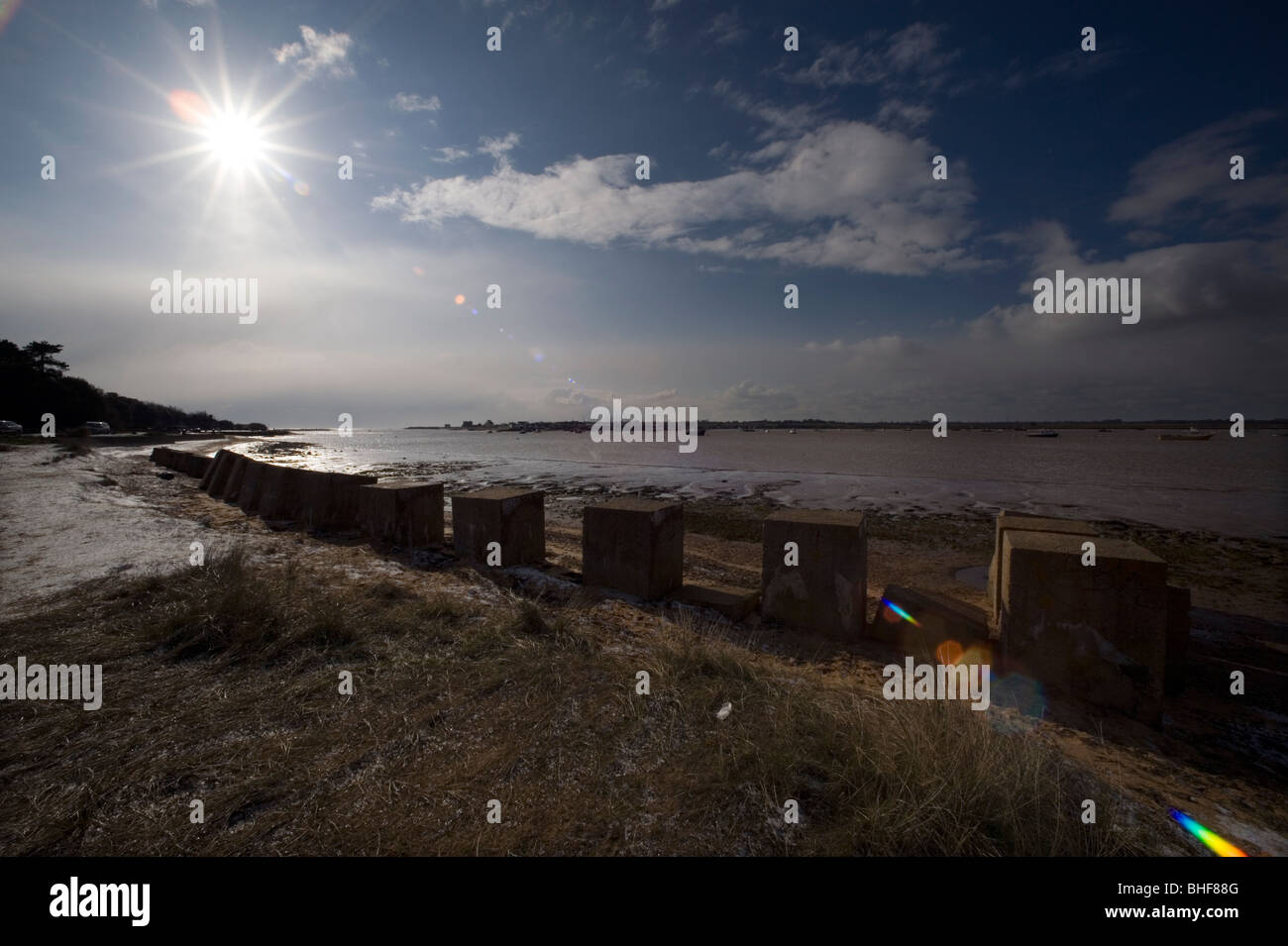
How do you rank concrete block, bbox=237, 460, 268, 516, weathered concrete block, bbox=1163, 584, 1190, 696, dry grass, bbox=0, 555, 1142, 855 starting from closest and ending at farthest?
dry grass, bbox=0, 555, 1142, 855
weathered concrete block, bbox=1163, 584, 1190, 696
concrete block, bbox=237, 460, 268, 516

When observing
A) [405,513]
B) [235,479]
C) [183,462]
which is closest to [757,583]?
[405,513]

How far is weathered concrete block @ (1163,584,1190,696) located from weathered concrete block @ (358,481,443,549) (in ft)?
28.3

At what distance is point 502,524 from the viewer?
7074 millimetres

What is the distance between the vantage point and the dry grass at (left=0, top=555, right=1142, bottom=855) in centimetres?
221

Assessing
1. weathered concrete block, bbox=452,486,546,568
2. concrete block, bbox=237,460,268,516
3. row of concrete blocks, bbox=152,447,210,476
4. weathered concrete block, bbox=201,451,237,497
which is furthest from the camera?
row of concrete blocks, bbox=152,447,210,476

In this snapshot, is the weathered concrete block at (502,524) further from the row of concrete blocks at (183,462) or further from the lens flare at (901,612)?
the row of concrete blocks at (183,462)

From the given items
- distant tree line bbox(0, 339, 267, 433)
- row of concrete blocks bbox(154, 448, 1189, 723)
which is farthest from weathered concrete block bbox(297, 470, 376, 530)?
distant tree line bbox(0, 339, 267, 433)

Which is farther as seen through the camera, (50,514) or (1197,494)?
(1197,494)

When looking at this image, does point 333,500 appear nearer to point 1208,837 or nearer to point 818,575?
point 818,575

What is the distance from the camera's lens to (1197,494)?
71.3 ft

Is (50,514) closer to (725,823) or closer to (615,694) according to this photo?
(615,694)

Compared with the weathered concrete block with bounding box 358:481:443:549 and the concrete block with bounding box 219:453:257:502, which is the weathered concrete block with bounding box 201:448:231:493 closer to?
the concrete block with bounding box 219:453:257:502

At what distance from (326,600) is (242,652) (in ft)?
2.87
